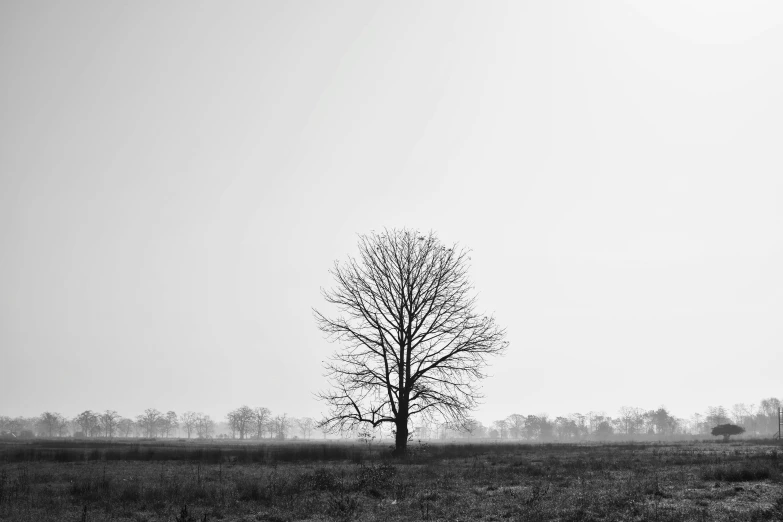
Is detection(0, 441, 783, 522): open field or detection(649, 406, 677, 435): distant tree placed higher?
detection(0, 441, 783, 522): open field

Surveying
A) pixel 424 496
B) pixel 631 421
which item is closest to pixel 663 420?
pixel 631 421

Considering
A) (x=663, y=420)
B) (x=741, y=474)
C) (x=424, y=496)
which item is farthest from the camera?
(x=663, y=420)

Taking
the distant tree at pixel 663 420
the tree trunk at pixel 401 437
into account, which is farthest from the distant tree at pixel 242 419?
the tree trunk at pixel 401 437

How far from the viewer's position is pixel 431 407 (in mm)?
30609

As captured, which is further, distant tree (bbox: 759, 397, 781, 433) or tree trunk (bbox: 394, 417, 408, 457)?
distant tree (bbox: 759, 397, 781, 433)

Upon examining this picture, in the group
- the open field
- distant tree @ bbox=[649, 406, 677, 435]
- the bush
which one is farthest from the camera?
distant tree @ bbox=[649, 406, 677, 435]

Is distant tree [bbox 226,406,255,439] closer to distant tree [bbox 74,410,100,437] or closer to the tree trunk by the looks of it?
distant tree [bbox 74,410,100,437]

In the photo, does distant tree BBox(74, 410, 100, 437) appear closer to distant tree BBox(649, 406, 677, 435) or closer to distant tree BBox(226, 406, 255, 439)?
distant tree BBox(226, 406, 255, 439)

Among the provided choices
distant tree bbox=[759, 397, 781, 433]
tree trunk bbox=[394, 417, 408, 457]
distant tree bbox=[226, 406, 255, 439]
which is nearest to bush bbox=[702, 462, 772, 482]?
tree trunk bbox=[394, 417, 408, 457]

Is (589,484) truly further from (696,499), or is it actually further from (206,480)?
(206,480)

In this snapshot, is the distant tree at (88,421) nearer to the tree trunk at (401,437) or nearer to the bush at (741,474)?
the tree trunk at (401,437)

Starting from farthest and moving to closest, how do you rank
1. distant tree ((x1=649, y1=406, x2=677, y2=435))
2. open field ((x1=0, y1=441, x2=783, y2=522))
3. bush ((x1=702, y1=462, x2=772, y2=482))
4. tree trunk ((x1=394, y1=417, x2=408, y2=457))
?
distant tree ((x1=649, y1=406, x2=677, y2=435)) < tree trunk ((x1=394, y1=417, x2=408, y2=457)) < bush ((x1=702, y1=462, x2=772, y2=482)) < open field ((x1=0, y1=441, x2=783, y2=522))

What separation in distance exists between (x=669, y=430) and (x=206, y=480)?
193m

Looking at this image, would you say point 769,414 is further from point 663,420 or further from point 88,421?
point 88,421
